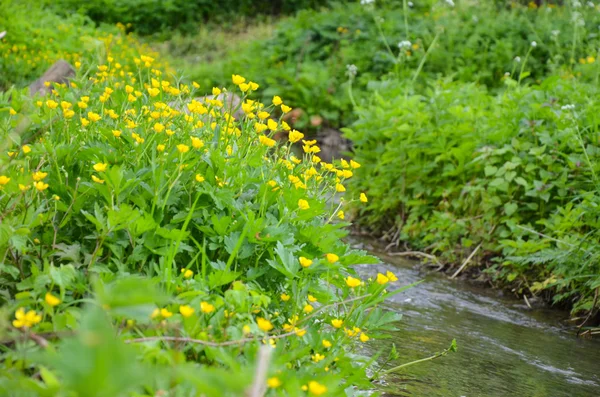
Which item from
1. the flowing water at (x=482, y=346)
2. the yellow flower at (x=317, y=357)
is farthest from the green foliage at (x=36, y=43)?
the yellow flower at (x=317, y=357)

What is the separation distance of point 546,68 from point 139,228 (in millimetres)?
8458

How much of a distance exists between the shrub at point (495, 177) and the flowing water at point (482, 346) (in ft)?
0.77

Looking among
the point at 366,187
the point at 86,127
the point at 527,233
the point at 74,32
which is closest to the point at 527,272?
the point at 527,233

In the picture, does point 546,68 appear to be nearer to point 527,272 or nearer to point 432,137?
point 432,137

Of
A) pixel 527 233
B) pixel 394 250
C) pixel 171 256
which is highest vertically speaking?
pixel 171 256

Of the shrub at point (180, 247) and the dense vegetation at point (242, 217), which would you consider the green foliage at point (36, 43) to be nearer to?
the dense vegetation at point (242, 217)

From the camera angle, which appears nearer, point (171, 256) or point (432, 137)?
point (171, 256)

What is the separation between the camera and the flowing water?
2.95m

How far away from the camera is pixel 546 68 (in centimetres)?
954

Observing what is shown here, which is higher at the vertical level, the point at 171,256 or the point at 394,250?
the point at 171,256

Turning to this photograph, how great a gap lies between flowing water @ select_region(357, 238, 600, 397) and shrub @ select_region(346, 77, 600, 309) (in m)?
0.24

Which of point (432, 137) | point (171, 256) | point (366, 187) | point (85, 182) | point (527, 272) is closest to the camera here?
point (171, 256)

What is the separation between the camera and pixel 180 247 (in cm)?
221

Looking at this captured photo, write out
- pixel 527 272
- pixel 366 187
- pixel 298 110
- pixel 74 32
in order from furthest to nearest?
pixel 74 32
pixel 298 110
pixel 366 187
pixel 527 272
